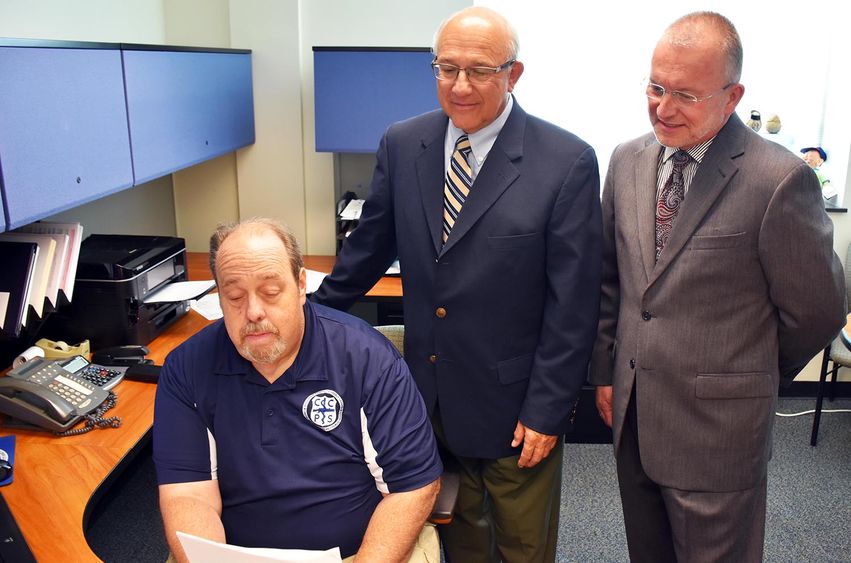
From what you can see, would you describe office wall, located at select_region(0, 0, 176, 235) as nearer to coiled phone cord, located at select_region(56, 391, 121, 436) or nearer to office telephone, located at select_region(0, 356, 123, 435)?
office telephone, located at select_region(0, 356, 123, 435)

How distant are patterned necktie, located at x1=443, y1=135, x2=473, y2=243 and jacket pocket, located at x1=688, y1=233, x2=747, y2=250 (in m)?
0.49

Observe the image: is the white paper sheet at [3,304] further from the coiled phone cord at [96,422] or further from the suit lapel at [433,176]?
the suit lapel at [433,176]

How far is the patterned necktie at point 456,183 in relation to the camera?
1.68 m

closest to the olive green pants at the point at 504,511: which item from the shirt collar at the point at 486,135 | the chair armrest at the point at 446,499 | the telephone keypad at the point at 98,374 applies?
the chair armrest at the point at 446,499

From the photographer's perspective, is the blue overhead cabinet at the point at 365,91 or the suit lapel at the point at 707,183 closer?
the suit lapel at the point at 707,183

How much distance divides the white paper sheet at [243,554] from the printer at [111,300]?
106 centimetres

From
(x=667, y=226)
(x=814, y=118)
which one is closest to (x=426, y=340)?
(x=667, y=226)

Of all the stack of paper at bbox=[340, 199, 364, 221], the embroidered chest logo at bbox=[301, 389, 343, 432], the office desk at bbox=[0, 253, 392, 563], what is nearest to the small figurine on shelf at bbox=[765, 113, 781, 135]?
the stack of paper at bbox=[340, 199, 364, 221]

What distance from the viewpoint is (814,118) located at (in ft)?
11.7

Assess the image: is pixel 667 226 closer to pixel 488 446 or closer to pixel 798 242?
pixel 798 242

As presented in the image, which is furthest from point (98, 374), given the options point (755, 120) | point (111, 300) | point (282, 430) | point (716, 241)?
point (755, 120)

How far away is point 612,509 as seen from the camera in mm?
2770

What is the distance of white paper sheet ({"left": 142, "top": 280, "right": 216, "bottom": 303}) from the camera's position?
7.62ft

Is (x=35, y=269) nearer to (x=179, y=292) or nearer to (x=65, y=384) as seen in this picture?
(x=65, y=384)
